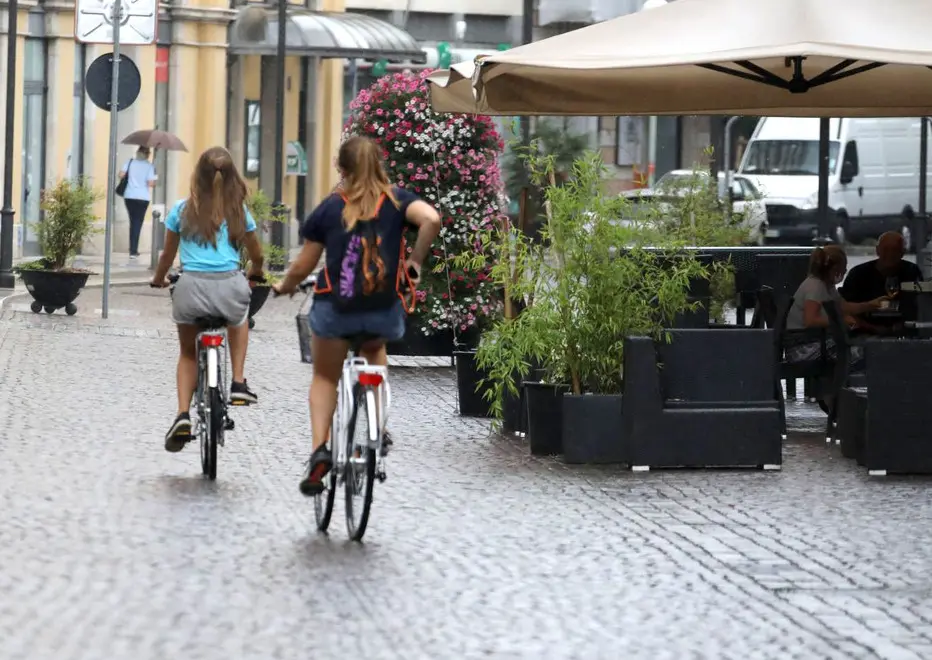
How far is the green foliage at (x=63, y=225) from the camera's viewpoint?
70.7ft

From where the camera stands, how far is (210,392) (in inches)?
417

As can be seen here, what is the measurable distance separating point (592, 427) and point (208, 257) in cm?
218

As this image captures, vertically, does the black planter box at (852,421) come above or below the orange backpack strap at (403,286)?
below

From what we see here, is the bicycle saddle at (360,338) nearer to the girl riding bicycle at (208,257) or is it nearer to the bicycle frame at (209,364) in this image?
the bicycle frame at (209,364)

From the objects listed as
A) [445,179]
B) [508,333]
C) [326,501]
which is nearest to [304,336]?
[445,179]

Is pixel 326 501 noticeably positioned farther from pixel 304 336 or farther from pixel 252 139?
pixel 252 139

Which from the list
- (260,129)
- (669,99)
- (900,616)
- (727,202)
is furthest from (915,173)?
(900,616)

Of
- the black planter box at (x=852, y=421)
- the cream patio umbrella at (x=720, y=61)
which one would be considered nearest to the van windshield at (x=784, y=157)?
the cream patio umbrella at (x=720, y=61)

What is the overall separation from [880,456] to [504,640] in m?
4.61

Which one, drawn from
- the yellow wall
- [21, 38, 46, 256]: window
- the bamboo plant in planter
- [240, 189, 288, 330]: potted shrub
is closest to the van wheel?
the yellow wall

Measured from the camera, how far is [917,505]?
1034 centimetres

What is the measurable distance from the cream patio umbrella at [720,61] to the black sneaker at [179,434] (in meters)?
2.64

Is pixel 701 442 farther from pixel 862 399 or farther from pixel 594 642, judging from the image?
pixel 594 642

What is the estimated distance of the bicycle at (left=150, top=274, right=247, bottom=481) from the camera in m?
10.5
